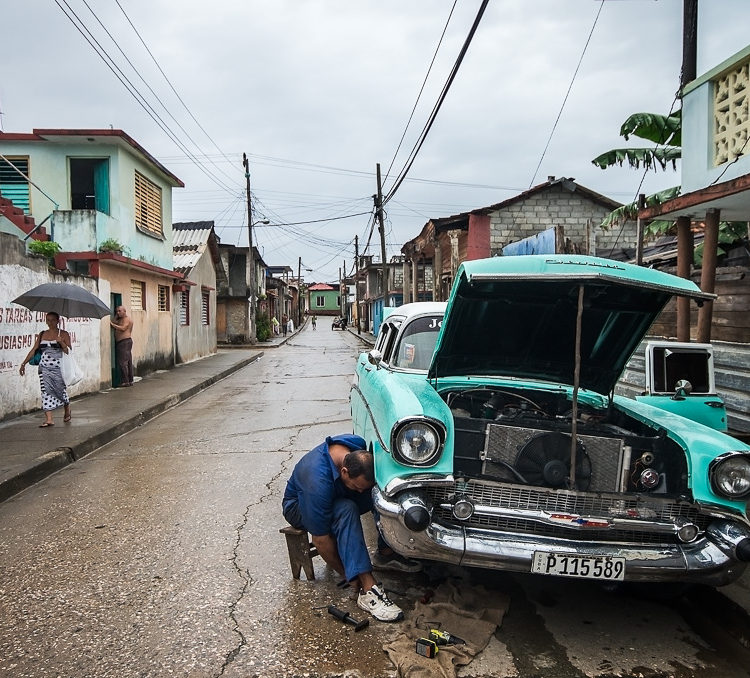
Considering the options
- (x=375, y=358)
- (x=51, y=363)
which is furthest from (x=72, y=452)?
(x=375, y=358)

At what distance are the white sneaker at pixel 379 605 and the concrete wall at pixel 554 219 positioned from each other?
15553 mm

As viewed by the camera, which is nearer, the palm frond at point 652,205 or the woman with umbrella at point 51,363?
the woman with umbrella at point 51,363

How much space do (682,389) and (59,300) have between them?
7.68 m

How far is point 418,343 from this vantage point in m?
5.10

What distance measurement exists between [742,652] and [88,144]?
14.6 meters

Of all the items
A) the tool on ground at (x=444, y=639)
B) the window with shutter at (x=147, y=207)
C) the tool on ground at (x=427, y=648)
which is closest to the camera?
the tool on ground at (x=427, y=648)

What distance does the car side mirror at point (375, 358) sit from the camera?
17.2ft

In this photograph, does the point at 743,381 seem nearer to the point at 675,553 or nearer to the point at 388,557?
the point at 675,553

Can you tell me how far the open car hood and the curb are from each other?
4.10 meters

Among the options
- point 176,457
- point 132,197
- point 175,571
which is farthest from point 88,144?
point 175,571

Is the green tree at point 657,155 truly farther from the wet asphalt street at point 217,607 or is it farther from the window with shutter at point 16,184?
the window with shutter at point 16,184

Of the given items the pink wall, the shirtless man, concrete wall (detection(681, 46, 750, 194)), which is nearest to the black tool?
concrete wall (detection(681, 46, 750, 194))

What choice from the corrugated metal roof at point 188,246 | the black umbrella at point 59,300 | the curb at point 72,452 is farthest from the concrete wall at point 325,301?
the black umbrella at point 59,300

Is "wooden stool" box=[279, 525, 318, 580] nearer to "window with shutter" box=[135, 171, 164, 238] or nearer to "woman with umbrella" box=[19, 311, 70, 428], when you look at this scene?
"woman with umbrella" box=[19, 311, 70, 428]
